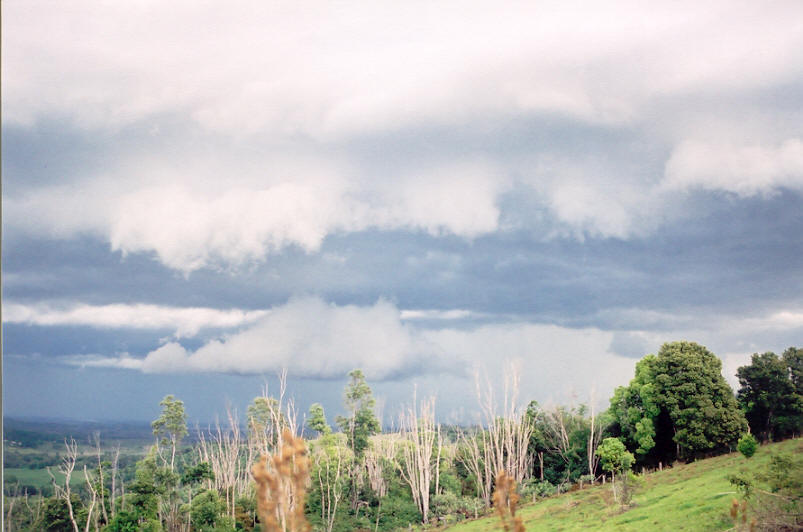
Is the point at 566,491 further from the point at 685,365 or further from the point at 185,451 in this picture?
the point at 185,451

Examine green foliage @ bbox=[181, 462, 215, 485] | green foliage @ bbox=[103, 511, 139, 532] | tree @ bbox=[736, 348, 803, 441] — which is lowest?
green foliage @ bbox=[103, 511, 139, 532]

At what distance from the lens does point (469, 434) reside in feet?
67.1

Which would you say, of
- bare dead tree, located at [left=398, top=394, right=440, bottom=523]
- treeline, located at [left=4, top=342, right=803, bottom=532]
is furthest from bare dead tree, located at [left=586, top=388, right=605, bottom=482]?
bare dead tree, located at [left=398, top=394, right=440, bottom=523]

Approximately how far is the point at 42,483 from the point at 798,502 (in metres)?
17.1

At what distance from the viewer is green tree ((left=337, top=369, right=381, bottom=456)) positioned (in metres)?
17.0

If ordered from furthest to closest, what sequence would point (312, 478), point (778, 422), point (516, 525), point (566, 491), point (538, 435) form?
point (538, 435) → point (566, 491) → point (312, 478) → point (778, 422) → point (516, 525)

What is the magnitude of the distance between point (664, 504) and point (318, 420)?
855 centimetres

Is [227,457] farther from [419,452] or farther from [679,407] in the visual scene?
[679,407]

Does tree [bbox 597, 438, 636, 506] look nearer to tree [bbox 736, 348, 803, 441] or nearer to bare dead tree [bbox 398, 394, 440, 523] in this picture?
tree [bbox 736, 348, 803, 441]

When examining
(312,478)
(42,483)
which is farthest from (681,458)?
(42,483)

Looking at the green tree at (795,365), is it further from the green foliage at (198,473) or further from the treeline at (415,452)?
the green foliage at (198,473)

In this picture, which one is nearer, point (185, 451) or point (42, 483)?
point (42, 483)

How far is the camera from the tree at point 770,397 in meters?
12.0

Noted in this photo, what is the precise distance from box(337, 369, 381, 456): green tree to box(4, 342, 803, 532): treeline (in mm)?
32
